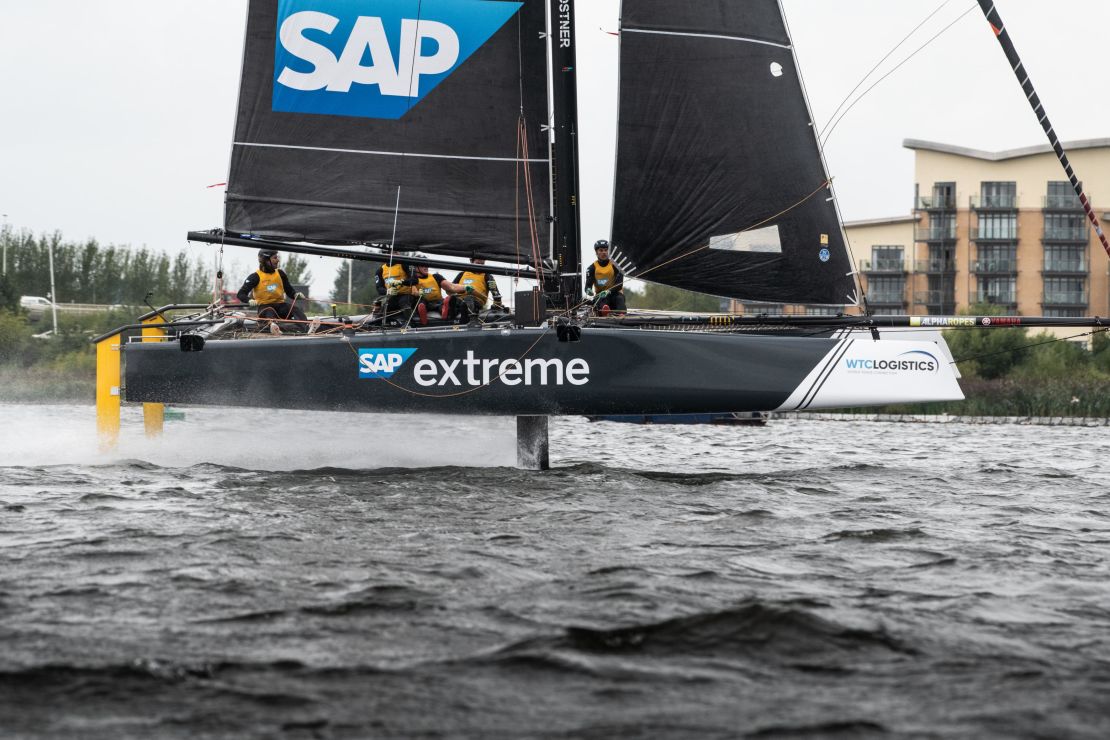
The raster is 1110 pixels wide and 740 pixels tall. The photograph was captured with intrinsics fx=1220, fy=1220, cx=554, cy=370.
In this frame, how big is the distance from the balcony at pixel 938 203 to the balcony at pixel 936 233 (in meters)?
0.94

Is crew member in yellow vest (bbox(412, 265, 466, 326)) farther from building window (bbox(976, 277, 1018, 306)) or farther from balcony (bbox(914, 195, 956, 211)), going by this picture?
building window (bbox(976, 277, 1018, 306))

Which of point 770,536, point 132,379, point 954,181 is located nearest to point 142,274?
point 954,181

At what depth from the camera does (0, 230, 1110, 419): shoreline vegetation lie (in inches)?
1155

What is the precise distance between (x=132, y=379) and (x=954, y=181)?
5284cm

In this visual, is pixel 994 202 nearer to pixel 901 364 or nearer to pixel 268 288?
pixel 901 364

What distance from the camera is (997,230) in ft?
190

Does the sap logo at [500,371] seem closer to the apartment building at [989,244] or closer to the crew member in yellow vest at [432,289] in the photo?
the crew member in yellow vest at [432,289]

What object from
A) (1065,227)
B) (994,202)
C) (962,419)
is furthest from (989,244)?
(962,419)

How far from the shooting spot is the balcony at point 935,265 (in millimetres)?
58750

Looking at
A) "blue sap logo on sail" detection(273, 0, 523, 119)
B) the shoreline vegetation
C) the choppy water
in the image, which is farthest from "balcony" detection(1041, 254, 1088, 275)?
"blue sap logo on sail" detection(273, 0, 523, 119)

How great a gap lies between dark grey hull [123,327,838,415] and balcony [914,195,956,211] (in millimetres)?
50479

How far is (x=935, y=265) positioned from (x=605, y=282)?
50033mm

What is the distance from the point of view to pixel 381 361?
10609 millimetres

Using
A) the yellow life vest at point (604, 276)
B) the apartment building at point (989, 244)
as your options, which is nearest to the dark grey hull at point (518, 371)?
the yellow life vest at point (604, 276)
